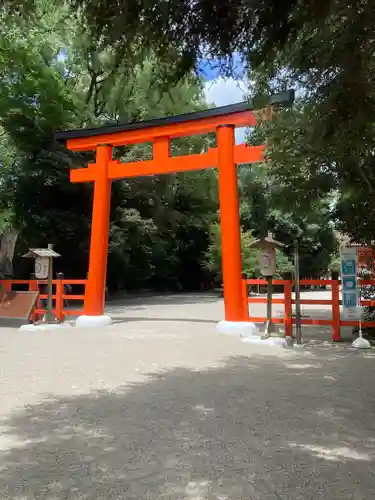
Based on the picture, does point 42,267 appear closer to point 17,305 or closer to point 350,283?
point 17,305

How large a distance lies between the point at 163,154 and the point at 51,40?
4.95 meters

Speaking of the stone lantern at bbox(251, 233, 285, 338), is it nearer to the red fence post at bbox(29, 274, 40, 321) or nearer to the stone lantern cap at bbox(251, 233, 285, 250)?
the stone lantern cap at bbox(251, 233, 285, 250)

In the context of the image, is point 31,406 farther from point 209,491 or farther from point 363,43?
point 363,43

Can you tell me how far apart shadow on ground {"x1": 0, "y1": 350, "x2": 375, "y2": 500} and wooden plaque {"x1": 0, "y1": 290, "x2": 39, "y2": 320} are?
20.8 feet

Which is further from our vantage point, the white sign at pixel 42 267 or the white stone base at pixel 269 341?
the white sign at pixel 42 267

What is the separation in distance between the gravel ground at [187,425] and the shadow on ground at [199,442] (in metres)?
0.01

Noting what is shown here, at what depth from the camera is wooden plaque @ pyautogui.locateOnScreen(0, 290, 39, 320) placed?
35.9 feet

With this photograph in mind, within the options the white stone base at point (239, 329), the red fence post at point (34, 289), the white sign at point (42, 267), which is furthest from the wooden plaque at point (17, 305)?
the white stone base at point (239, 329)

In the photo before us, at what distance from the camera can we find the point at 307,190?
6766mm

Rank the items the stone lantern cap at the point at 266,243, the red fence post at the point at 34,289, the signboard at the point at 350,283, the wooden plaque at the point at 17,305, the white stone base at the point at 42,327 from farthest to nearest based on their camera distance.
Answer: the red fence post at the point at 34,289
the wooden plaque at the point at 17,305
the white stone base at the point at 42,327
the stone lantern cap at the point at 266,243
the signboard at the point at 350,283

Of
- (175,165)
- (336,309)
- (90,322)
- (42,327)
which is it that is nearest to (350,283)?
(336,309)

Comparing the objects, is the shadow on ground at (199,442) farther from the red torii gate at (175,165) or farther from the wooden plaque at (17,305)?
the wooden plaque at (17,305)

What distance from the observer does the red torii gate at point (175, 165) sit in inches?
377

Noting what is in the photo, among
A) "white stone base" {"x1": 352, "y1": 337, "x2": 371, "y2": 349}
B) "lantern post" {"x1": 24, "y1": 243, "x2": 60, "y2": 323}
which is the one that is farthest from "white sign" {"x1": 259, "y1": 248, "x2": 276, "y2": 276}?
"lantern post" {"x1": 24, "y1": 243, "x2": 60, "y2": 323}
